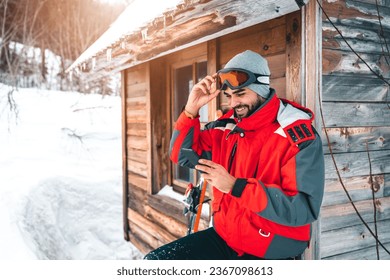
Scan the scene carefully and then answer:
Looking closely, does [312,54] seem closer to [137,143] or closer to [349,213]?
[349,213]

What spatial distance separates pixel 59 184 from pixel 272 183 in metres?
5.22

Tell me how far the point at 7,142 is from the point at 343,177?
267 inches

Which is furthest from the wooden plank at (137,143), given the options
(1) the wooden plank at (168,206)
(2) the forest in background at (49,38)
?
(2) the forest in background at (49,38)

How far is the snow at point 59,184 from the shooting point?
16.1 ft

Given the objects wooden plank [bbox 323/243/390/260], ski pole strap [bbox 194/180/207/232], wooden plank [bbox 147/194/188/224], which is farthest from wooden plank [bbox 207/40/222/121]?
wooden plank [bbox 323/243/390/260]

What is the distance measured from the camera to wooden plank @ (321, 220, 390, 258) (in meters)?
2.22

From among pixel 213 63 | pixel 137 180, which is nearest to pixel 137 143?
pixel 137 180

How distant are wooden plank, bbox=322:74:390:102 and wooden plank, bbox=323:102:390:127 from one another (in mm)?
39

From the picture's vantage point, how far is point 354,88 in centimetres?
226

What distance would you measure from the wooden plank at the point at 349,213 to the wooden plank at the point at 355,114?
1.76ft

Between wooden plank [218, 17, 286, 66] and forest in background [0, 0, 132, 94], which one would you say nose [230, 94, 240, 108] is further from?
forest in background [0, 0, 132, 94]

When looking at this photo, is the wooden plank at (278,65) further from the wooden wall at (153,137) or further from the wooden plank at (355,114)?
the wooden plank at (355,114)
